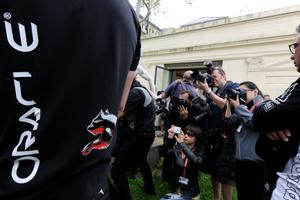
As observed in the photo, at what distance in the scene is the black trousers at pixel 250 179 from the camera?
2572 mm

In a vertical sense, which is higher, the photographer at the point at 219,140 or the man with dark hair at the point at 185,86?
the man with dark hair at the point at 185,86

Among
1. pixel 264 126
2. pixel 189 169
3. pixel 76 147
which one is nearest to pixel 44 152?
pixel 76 147

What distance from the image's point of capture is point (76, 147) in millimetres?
708

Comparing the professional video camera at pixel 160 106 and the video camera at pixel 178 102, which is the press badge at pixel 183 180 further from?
the professional video camera at pixel 160 106

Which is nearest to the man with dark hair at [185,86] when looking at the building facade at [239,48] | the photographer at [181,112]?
the photographer at [181,112]

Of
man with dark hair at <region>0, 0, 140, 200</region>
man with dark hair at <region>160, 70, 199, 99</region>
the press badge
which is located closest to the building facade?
man with dark hair at <region>160, 70, 199, 99</region>

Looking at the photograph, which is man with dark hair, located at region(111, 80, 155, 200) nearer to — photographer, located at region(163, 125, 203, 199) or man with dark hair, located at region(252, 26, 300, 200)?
photographer, located at region(163, 125, 203, 199)

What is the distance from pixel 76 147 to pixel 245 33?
8.72m

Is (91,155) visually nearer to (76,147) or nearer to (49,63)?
(76,147)

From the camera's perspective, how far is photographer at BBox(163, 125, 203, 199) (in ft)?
10.7

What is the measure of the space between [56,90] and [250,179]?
94.6 inches

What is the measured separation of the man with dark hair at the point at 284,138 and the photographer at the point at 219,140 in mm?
1463

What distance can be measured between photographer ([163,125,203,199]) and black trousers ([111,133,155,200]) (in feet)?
1.30

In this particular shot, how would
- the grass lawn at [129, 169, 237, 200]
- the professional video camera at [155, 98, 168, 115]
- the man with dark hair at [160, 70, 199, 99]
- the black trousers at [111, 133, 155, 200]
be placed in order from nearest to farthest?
1. the black trousers at [111, 133, 155, 200]
2. the grass lawn at [129, 169, 237, 200]
3. the man with dark hair at [160, 70, 199, 99]
4. the professional video camera at [155, 98, 168, 115]
